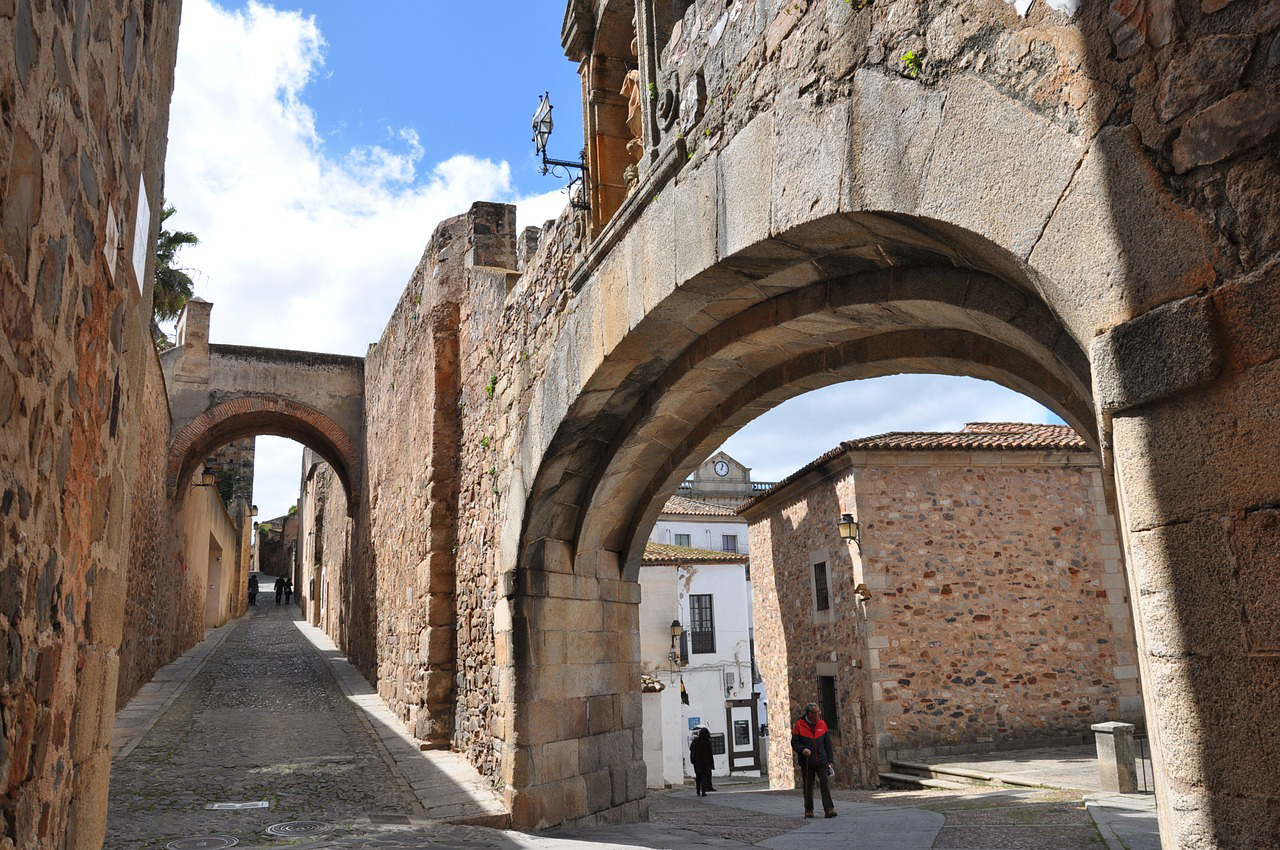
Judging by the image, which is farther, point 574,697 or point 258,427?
point 258,427

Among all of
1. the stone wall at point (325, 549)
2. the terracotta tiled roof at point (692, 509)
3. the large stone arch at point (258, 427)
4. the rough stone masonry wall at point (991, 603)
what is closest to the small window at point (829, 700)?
the rough stone masonry wall at point (991, 603)

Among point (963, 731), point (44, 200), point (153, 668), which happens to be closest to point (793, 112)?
point (44, 200)

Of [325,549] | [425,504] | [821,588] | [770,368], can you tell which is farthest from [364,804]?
[325,549]

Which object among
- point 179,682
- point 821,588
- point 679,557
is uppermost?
point 679,557

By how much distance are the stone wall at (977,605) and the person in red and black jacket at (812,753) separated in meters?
4.19

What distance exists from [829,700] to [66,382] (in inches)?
566

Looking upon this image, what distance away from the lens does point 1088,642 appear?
1373 cm

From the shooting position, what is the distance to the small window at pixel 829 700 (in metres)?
15.0

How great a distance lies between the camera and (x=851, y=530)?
44.9 feet

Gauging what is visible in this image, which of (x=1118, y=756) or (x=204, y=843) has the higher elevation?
(x=204, y=843)

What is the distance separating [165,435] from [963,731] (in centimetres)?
1247

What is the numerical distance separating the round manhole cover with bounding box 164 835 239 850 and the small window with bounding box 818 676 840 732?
35.8ft

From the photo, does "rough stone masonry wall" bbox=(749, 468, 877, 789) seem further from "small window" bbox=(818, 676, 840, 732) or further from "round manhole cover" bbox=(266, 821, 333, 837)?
"round manhole cover" bbox=(266, 821, 333, 837)

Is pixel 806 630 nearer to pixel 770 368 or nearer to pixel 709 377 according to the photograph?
pixel 770 368
